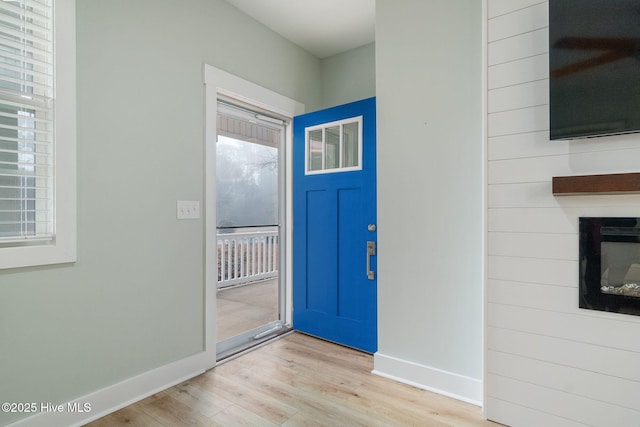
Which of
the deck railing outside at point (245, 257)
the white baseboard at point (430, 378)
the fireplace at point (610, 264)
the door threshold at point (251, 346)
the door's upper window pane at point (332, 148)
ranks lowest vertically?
the door threshold at point (251, 346)

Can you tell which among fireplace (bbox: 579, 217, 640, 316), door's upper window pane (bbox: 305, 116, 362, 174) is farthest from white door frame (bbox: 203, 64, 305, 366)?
fireplace (bbox: 579, 217, 640, 316)

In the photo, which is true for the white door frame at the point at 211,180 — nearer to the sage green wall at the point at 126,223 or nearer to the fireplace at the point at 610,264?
the sage green wall at the point at 126,223

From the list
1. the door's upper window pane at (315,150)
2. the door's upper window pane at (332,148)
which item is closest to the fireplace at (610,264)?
the door's upper window pane at (332,148)

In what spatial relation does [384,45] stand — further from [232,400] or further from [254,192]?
[232,400]

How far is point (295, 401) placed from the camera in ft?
6.24

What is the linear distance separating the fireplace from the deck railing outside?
3307mm

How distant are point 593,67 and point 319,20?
2.12 metres

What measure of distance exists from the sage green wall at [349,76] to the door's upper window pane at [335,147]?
66 centimetres

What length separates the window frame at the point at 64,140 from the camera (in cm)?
163

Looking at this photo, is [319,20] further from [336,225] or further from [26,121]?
[26,121]

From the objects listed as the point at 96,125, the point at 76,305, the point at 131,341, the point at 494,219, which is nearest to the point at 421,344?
the point at 494,219

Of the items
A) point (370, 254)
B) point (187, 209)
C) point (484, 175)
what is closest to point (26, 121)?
point (187, 209)

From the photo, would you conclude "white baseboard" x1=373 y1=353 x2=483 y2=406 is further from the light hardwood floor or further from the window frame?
the window frame

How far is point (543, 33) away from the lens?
1594mm
